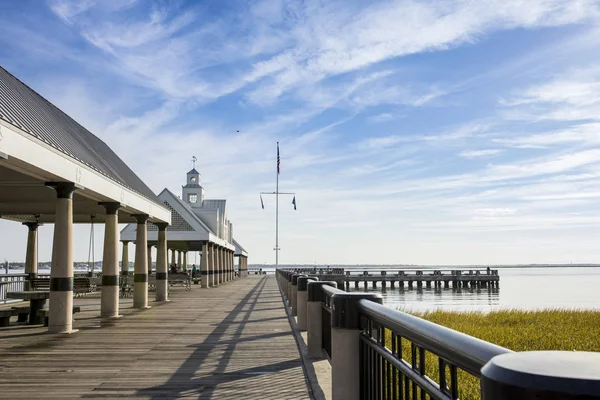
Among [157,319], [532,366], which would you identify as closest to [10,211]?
[157,319]

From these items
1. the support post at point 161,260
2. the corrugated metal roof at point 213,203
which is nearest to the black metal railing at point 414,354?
the support post at point 161,260

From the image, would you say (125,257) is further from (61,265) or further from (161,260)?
(61,265)

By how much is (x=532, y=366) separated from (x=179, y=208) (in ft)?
110

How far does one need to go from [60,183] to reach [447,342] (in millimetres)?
11789

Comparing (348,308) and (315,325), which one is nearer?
(348,308)

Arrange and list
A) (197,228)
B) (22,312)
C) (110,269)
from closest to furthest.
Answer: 1. (22,312)
2. (110,269)
3. (197,228)

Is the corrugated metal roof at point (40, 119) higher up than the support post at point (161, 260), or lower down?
higher up

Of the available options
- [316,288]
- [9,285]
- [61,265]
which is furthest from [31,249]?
[316,288]

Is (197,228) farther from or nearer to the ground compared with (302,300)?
farther from the ground

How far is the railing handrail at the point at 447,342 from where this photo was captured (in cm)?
201

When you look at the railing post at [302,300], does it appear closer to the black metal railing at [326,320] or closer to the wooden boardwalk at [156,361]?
the wooden boardwalk at [156,361]

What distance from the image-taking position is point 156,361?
877 cm

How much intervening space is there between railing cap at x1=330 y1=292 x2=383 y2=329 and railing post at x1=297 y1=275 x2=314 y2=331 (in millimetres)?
7089

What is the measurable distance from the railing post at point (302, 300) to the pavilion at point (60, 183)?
5070 mm
